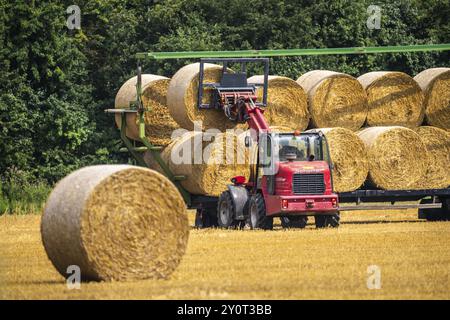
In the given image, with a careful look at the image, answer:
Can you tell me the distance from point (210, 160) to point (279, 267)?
1023cm

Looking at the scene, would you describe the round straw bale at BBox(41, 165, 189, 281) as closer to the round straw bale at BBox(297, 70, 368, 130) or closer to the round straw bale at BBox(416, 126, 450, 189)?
the round straw bale at BBox(297, 70, 368, 130)

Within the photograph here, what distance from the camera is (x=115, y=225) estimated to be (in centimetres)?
1703

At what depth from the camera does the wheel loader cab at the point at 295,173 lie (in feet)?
86.7

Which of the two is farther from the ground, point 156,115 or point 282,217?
point 156,115

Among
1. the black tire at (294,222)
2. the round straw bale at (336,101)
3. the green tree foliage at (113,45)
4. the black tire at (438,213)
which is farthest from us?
the green tree foliage at (113,45)

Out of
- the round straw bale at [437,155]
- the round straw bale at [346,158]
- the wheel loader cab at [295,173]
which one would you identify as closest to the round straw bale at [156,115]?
the wheel loader cab at [295,173]

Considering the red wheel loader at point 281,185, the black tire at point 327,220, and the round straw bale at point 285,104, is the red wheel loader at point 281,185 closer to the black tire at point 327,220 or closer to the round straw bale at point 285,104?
the black tire at point 327,220

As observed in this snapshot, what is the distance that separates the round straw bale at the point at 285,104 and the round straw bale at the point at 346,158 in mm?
1445

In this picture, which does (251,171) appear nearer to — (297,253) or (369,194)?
(369,194)

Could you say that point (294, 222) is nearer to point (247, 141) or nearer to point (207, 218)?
point (207, 218)

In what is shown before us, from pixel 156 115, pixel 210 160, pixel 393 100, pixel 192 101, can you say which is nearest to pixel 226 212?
pixel 210 160

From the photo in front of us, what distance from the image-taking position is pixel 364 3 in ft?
149

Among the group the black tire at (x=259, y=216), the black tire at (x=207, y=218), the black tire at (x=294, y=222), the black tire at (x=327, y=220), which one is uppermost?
the black tire at (x=259, y=216)

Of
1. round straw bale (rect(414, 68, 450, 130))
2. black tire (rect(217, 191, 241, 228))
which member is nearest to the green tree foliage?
black tire (rect(217, 191, 241, 228))
